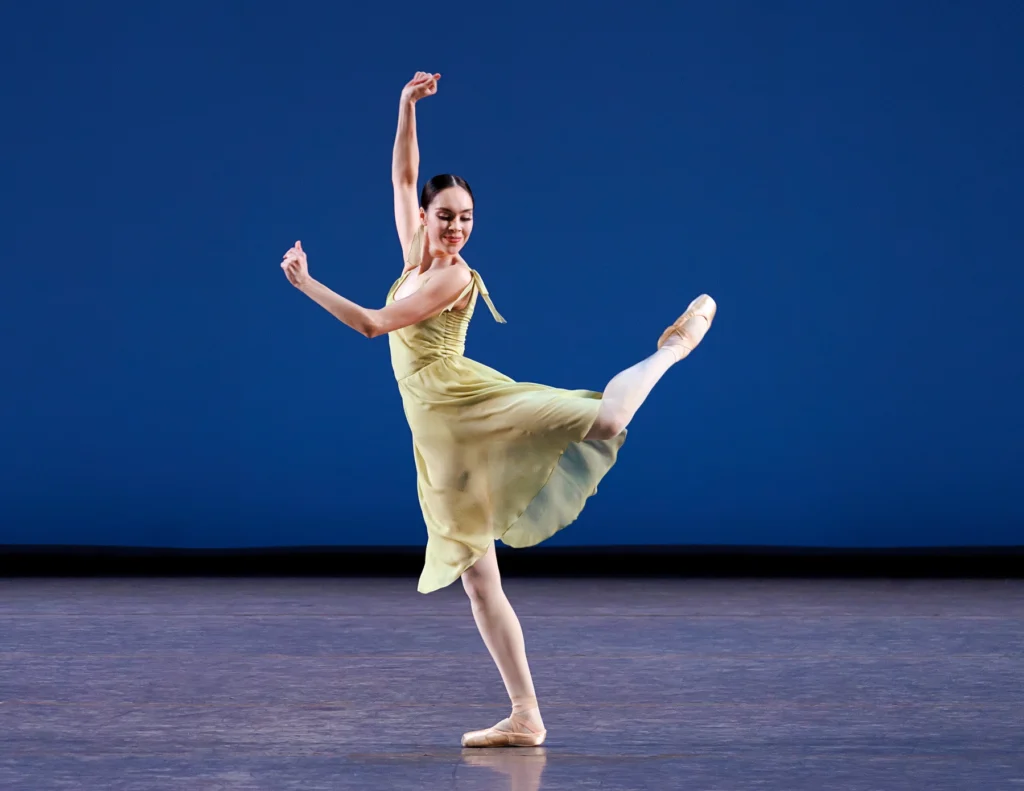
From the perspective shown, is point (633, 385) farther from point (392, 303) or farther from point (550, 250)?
point (550, 250)

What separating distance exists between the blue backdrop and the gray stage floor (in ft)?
1.78

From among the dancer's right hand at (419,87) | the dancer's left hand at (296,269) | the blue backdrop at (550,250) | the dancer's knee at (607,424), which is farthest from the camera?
the blue backdrop at (550,250)

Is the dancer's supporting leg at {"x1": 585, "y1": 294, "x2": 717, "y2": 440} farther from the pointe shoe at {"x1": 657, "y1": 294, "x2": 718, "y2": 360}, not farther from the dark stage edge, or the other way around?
the dark stage edge

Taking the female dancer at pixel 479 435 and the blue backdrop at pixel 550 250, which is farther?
the blue backdrop at pixel 550 250

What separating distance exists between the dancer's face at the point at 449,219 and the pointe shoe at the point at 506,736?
0.97 meters

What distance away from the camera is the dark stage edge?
585 centimetres

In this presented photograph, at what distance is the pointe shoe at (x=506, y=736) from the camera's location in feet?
9.09

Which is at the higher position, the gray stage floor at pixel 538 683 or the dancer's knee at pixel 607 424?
the dancer's knee at pixel 607 424

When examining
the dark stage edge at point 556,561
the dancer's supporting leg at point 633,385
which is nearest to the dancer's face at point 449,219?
the dancer's supporting leg at point 633,385

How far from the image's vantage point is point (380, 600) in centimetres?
513

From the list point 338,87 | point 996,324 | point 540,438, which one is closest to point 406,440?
point 338,87

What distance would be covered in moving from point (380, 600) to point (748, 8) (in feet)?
9.52

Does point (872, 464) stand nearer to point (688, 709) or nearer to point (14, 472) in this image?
point (688, 709)

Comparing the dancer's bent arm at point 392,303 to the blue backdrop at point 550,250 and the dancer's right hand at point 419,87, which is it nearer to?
the dancer's right hand at point 419,87
